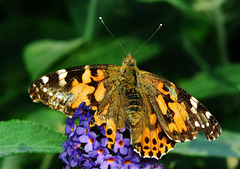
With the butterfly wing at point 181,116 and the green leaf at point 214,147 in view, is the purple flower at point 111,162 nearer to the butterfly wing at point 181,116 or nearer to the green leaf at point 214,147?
the butterfly wing at point 181,116

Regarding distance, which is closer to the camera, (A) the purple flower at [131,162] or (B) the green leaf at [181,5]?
(A) the purple flower at [131,162]

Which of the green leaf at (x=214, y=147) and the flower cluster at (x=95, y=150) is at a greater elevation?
the green leaf at (x=214, y=147)

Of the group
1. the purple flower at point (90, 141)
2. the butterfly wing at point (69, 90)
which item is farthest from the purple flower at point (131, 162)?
the butterfly wing at point (69, 90)

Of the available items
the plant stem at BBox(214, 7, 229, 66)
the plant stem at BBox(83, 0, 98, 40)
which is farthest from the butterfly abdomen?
the plant stem at BBox(214, 7, 229, 66)

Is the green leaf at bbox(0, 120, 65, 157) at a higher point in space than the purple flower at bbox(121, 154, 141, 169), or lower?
higher

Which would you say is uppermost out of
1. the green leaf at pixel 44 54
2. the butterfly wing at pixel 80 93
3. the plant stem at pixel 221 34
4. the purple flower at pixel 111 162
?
the plant stem at pixel 221 34

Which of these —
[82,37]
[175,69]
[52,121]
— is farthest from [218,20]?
[52,121]

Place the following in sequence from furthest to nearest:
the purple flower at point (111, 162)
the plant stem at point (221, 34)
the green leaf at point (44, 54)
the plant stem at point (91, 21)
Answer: the plant stem at point (221, 34), the plant stem at point (91, 21), the green leaf at point (44, 54), the purple flower at point (111, 162)

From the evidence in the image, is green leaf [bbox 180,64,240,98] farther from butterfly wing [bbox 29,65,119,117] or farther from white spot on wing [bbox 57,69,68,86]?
white spot on wing [bbox 57,69,68,86]
